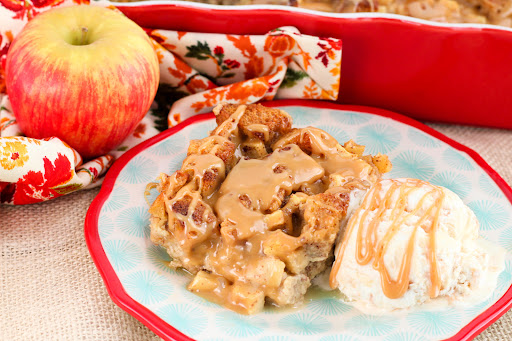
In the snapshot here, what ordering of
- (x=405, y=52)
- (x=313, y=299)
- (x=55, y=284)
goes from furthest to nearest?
(x=405, y=52) → (x=55, y=284) → (x=313, y=299)

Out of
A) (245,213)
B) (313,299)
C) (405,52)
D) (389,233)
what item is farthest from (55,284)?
(405,52)

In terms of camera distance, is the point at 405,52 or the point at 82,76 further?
the point at 405,52

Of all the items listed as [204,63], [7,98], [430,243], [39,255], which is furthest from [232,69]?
[430,243]

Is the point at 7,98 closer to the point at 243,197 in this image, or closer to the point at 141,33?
the point at 141,33

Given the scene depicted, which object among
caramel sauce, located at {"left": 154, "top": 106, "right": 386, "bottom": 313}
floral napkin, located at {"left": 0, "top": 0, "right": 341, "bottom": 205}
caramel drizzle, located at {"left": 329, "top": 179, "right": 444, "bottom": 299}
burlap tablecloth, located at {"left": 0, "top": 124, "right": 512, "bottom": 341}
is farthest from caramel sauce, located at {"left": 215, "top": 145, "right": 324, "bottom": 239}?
floral napkin, located at {"left": 0, "top": 0, "right": 341, "bottom": 205}

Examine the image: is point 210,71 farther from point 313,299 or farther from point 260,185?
point 313,299

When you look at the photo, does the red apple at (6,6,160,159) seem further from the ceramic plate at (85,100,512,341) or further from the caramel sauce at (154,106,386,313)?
the caramel sauce at (154,106,386,313)

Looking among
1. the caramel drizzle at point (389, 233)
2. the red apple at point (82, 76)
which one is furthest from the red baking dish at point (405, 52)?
the caramel drizzle at point (389, 233)
